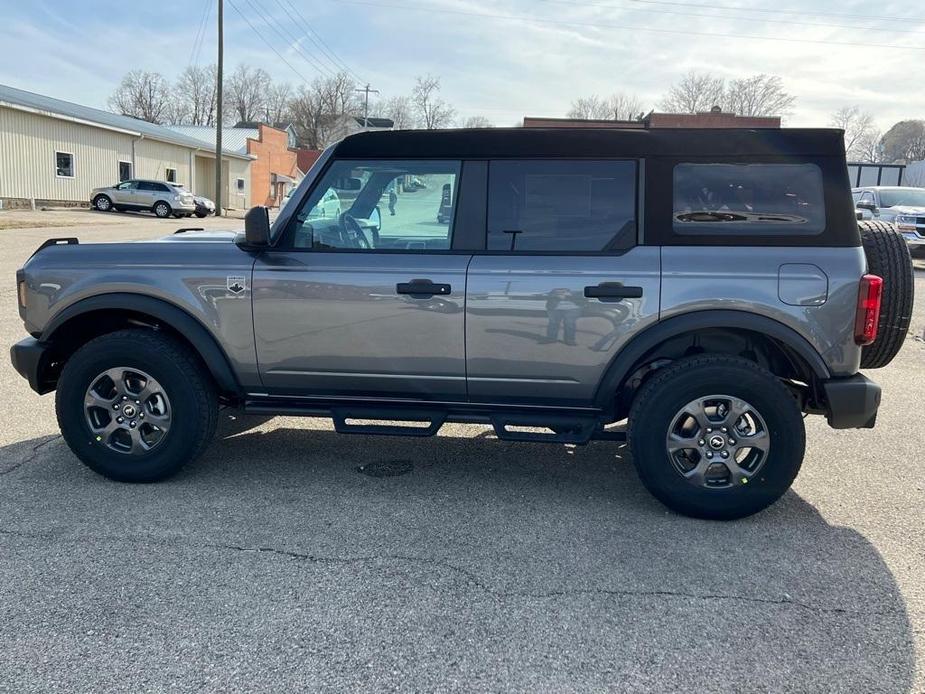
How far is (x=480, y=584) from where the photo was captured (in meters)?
3.12

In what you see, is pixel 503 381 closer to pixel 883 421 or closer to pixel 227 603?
pixel 227 603

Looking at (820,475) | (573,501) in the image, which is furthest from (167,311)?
(820,475)

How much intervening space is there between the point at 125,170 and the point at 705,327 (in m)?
36.9

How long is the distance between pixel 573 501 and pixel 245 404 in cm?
200

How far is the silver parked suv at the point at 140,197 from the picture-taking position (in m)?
31.8

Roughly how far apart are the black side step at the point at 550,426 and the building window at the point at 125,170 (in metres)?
35.7

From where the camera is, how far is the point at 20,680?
7.98ft

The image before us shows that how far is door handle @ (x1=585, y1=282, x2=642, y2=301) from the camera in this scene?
145 inches

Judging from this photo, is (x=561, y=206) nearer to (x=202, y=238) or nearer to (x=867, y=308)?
(x=867, y=308)

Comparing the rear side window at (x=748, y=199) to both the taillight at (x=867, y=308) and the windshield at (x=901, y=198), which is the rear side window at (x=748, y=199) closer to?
the taillight at (x=867, y=308)

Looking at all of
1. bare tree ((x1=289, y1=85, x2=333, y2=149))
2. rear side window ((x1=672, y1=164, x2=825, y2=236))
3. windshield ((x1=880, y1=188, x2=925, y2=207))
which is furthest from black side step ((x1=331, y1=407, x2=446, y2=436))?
bare tree ((x1=289, y1=85, x2=333, y2=149))

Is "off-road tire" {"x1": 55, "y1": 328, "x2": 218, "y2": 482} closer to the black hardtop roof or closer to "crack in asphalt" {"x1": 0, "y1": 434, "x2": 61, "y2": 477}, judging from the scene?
"crack in asphalt" {"x1": 0, "y1": 434, "x2": 61, "y2": 477}

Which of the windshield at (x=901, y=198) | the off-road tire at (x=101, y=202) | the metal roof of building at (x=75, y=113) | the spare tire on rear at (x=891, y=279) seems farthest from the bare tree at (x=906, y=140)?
the spare tire on rear at (x=891, y=279)

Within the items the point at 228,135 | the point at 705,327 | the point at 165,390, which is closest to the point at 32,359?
the point at 165,390
